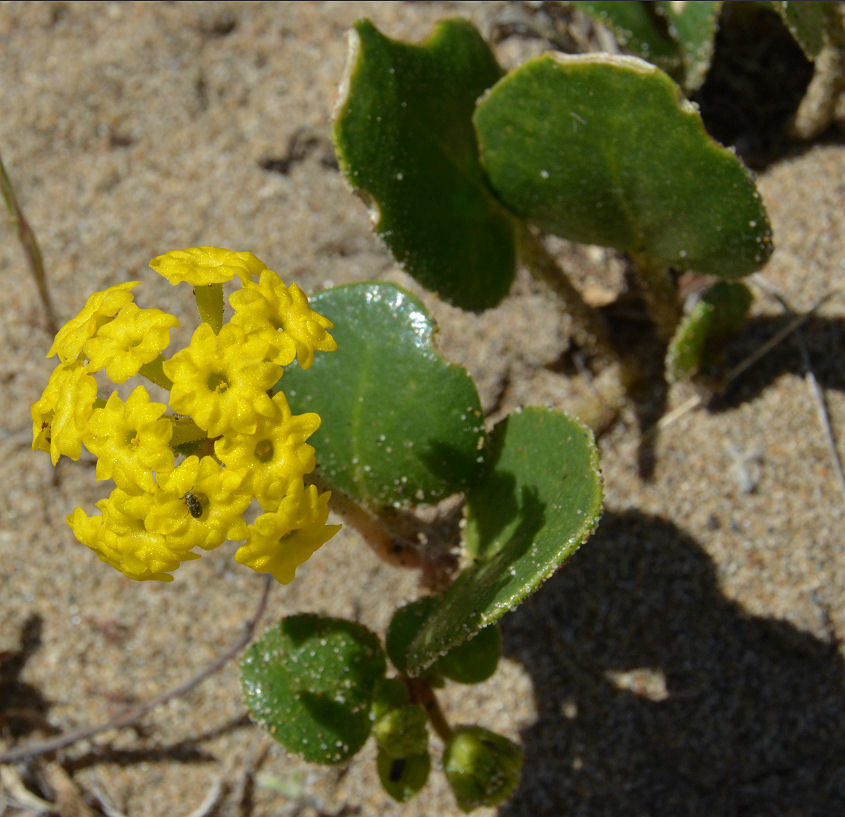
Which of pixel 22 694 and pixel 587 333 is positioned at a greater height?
pixel 587 333

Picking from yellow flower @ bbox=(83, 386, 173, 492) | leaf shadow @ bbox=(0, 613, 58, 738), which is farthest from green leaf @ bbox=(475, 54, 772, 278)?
leaf shadow @ bbox=(0, 613, 58, 738)

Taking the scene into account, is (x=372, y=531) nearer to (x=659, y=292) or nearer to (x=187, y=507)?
(x=187, y=507)

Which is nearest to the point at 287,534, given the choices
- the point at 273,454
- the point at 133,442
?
the point at 273,454

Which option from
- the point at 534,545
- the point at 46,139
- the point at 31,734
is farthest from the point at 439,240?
the point at 31,734

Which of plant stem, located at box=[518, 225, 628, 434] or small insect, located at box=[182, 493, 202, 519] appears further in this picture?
plant stem, located at box=[518, 225, 628, 434]

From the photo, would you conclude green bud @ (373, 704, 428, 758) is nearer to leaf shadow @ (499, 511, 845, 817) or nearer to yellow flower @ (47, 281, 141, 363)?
leaf shadow @ (499, 511, 845, 817)

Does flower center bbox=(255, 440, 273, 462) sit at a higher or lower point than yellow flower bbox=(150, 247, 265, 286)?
lower
